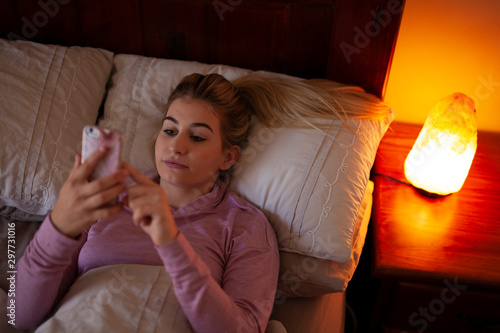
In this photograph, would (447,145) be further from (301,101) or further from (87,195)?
(87,195)

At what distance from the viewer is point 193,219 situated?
106 centimetres

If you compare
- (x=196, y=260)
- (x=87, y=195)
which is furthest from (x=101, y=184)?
(x=196, y=260)

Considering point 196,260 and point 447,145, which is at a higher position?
point 447,145

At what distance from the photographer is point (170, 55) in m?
1.43

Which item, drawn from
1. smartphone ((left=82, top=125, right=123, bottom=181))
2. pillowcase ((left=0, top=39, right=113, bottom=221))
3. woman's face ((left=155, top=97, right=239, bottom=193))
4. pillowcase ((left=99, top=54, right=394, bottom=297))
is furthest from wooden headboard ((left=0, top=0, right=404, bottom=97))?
smartphone ((left=82, top=125, right=123, bottom=181))

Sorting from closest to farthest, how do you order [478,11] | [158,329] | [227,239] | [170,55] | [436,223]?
[158,329] → [227,239] → [436,223] → [478,11] → [170,55]

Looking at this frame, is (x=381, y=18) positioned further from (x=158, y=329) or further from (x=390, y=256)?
(x=158, y=329)

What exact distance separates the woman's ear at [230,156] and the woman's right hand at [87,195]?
17.4 inches

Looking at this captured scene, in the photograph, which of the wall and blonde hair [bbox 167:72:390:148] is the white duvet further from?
the wall

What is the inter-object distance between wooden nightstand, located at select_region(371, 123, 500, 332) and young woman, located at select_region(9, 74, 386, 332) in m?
0.27

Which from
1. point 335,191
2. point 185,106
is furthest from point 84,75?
point 335,191

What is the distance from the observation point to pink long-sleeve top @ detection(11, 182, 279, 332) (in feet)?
2.57

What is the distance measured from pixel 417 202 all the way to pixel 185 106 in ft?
2.27

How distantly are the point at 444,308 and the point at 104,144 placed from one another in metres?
0.90
